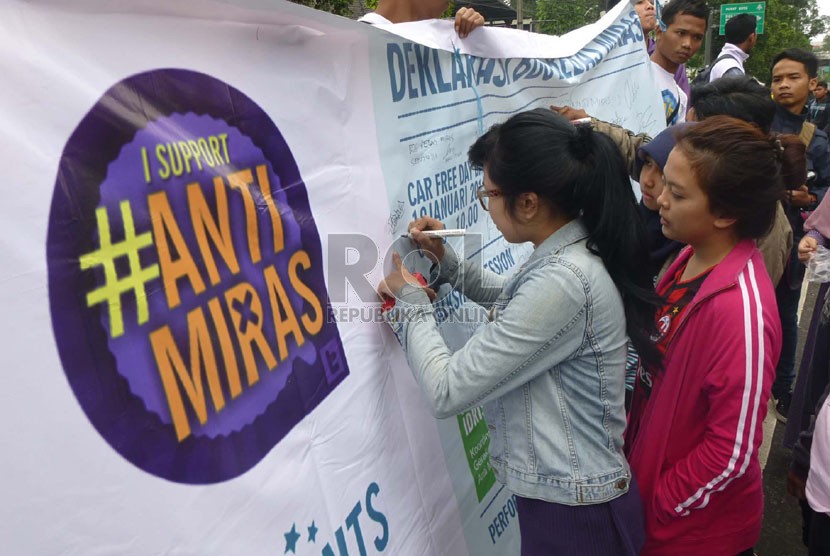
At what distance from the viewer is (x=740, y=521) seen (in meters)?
1.60

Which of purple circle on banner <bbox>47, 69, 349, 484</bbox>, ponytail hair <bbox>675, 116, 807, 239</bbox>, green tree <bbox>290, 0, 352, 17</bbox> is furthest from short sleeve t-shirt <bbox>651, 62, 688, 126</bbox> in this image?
green tree <bbox>290, 0, 352, 17</bbox>

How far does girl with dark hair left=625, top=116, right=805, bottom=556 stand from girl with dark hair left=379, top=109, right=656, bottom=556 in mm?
152

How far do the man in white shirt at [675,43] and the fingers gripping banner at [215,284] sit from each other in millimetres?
2495

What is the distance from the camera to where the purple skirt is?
139 cm

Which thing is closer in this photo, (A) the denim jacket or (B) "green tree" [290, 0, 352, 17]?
(A) the denim jacket

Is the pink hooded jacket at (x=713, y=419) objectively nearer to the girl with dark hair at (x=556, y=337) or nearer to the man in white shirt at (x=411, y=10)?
the girl with dark hair at (x=556, y=337)

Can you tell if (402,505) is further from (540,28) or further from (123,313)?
(540,28)

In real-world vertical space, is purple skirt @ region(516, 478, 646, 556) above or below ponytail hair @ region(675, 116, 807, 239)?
below

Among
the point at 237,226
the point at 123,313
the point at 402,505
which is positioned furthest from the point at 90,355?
the point at 402,505

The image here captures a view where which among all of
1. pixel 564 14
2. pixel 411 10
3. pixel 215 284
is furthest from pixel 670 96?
pixel 564 14

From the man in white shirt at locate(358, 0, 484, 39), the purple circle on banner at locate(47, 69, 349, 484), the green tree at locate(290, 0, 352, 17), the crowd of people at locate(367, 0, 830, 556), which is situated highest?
the green tree at locate(290, 0, 352, 17)

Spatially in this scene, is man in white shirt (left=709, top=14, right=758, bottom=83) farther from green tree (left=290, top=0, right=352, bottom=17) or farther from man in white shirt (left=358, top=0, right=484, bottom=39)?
green tree (left=290, top=0, right=352, bottom=17)

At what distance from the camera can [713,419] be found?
1.46 metres

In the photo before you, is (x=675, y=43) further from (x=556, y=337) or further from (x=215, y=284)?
(x=215, y=284)
